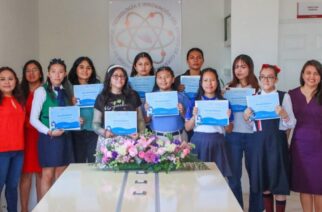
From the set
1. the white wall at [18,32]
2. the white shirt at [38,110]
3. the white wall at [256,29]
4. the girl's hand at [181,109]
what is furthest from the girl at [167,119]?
the white wall at [18,32]

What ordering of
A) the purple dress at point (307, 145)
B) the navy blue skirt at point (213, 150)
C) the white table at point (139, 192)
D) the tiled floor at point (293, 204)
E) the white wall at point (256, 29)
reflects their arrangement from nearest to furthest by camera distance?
the white table at point (139, 192) < the purple dress at point (307, 145) < the navy blue skirt at point (213, 150) < the tiled floor at point (293, 204) < the white wall at point (256, 29)

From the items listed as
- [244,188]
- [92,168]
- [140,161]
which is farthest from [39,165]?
[244,188]

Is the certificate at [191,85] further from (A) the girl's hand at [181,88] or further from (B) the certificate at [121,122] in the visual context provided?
(B) the certificate at [121,122]

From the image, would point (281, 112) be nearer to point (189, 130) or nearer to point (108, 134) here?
point (189, 130)

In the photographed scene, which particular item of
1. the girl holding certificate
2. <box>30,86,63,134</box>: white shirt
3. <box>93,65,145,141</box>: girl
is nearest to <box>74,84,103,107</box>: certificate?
<box>93,65,145,141</box>: girl

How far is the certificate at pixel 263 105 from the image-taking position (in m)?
3.53

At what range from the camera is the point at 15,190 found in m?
3.86

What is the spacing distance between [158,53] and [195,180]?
3.47 metres

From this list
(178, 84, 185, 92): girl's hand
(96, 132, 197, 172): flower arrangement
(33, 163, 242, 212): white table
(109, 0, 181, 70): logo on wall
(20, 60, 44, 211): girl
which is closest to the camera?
(33, 163, 242, 212): white table

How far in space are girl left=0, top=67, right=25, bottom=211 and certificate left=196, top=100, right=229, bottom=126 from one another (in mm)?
1502

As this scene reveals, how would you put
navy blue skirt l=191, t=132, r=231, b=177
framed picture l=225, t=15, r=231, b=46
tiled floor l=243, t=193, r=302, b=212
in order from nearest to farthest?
navy blue skirt l=191, t=132, r=231, b=177 → tiled floor l=243, t=193, r=302, b=212 → framed picture l=225, t=15, r=231, b=46

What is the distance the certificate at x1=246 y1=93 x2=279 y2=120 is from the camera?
353cm

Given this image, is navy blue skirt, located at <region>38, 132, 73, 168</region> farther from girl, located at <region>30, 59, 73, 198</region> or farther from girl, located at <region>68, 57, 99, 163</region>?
girl, located at <region>68, 57, 99, 163</region>

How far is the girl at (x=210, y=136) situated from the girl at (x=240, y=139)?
0.71ft
